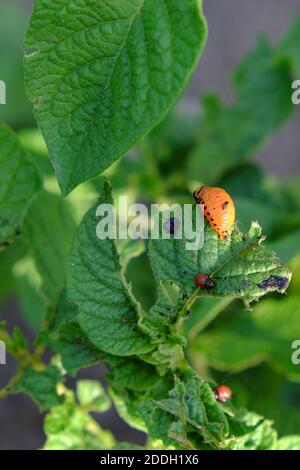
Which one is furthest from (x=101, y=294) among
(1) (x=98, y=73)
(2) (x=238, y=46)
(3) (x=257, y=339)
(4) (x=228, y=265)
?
(2) (x=238, y=46)

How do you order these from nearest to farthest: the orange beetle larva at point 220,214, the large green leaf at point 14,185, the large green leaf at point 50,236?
the orange beetle larva at point 220,214 < the large green leaf at point 14,185 < the large green leaf at point 50,236

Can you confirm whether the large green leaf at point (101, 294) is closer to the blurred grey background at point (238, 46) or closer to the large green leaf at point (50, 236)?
the large green leaf at point (50, 236)

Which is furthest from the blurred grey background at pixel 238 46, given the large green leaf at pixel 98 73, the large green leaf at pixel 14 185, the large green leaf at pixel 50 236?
the large green leaf at pixel 98 73

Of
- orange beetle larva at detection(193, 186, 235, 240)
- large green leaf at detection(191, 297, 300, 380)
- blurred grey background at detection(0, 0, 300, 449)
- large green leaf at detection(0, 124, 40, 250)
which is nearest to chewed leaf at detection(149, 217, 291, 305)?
orange beetle larva at detection(193, 186, 235, 240)

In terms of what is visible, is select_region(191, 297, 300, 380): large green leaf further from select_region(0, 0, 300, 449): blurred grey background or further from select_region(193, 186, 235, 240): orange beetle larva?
select_region(0, 0, 300, 449): blurred grey background
